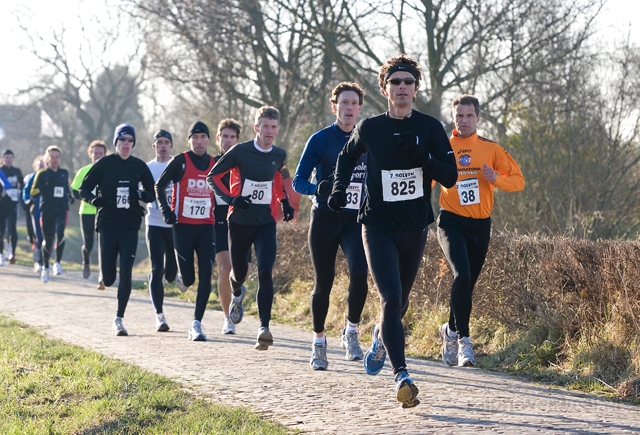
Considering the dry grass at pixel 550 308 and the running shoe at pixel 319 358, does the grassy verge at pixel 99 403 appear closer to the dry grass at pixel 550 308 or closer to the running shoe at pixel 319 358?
the running shoe at pixel 319 358

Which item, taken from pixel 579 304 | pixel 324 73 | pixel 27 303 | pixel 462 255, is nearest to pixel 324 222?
pixel 462 255

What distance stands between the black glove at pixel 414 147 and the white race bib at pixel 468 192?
1.97 metres

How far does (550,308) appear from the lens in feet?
26.4

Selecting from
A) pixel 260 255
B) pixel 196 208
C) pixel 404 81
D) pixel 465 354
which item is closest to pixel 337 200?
pixel 404 81

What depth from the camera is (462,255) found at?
7.75 meters

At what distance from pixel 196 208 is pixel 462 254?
3.12 meters

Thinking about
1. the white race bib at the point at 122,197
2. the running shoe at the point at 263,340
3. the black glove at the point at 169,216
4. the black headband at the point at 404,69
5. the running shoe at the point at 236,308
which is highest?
the black headband at the point at 404,69

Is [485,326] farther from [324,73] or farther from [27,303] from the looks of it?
[324,73]

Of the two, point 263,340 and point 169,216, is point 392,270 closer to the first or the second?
point 263,340

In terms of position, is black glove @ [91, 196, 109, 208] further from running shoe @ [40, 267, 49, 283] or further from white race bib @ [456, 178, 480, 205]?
running shoe @ [40, 267, 49, 283]

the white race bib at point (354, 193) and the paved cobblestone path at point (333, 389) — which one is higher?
the white race bib at point (354, 193)

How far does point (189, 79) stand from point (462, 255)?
17.1 meters

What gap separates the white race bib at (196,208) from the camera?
9812 mm

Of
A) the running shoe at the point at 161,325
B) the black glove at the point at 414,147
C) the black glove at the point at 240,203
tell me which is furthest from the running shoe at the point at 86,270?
the black glove at the point at 414,147
